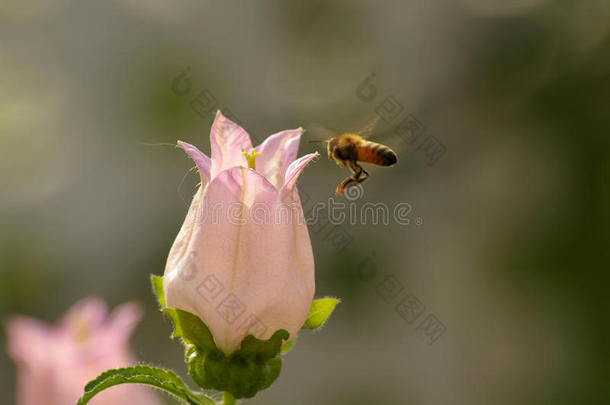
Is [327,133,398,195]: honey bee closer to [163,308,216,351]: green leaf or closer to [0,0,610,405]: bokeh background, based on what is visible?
[163,308,216,351]: green leaf

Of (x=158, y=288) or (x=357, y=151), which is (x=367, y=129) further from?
(x=158, y=288)

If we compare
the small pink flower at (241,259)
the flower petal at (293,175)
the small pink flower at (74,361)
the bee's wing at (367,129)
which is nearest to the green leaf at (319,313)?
the small pink flower at (241,259)

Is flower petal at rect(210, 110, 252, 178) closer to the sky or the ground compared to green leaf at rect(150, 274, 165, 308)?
closer to the sky

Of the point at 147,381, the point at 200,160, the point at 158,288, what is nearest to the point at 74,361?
the point at 158,288

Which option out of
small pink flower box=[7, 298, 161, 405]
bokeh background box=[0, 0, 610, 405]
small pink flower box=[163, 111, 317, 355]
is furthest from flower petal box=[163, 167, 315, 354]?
bokeh background box=[0, 0, 610, 405]

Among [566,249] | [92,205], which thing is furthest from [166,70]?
[566,249]

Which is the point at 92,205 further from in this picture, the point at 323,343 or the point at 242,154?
the point at 242,154
